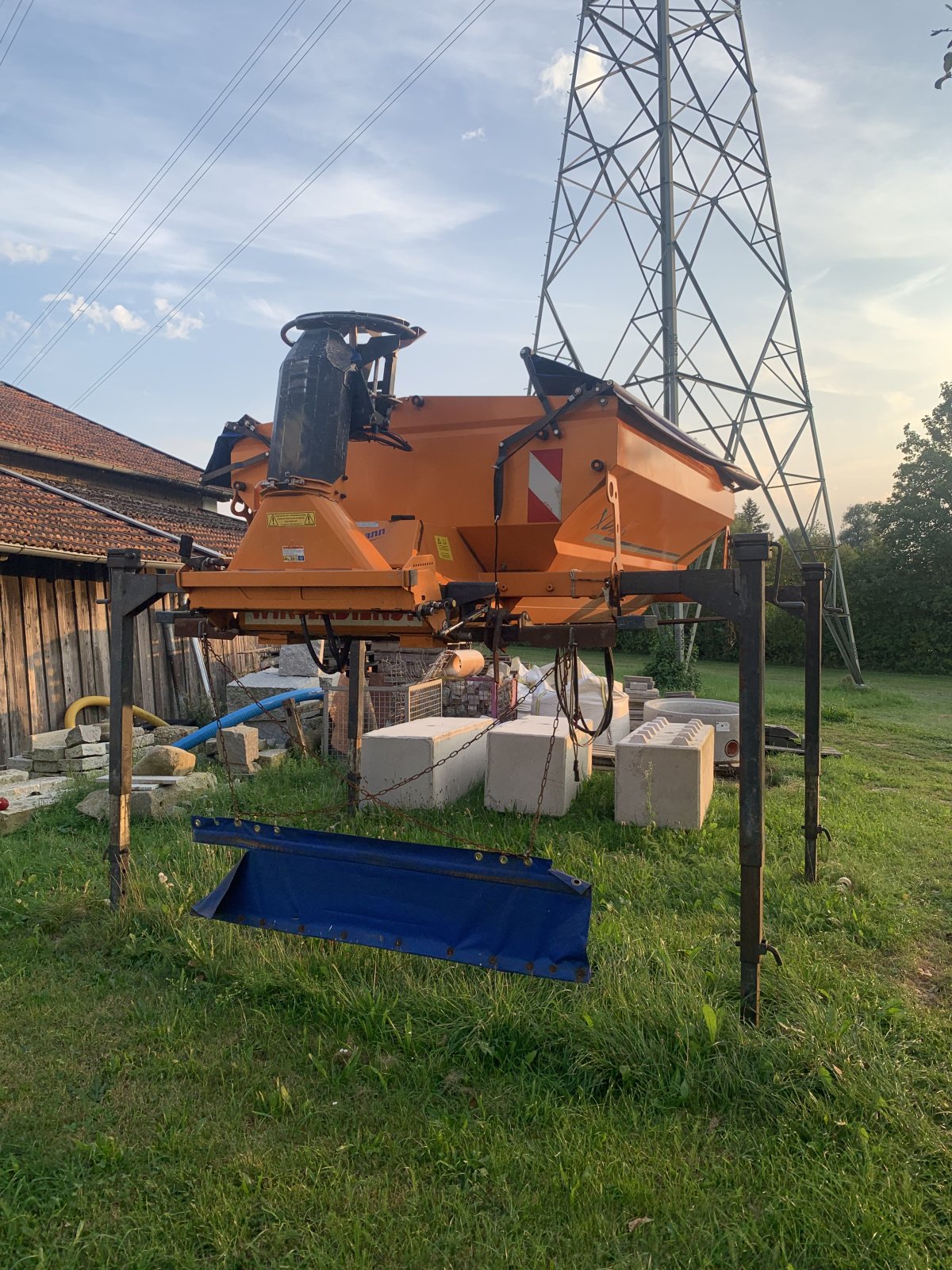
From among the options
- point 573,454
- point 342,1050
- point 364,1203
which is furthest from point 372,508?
point 364,1203

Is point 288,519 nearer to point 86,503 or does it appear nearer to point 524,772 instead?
point 524,772

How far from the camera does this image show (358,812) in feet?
23.9

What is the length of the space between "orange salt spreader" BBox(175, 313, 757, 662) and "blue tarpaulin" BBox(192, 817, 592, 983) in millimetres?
1108

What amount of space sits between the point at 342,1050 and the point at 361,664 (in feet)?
14.6

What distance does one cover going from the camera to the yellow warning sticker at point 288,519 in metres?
4.12

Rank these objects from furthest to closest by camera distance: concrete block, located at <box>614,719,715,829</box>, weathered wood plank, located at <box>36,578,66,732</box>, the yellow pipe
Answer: the yellow pipe
weathered wood plank, located at <box>36,578,66,732</box>
concrete block, located at <box>614,719,715,829</box>

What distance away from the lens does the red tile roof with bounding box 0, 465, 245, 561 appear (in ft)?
33.0

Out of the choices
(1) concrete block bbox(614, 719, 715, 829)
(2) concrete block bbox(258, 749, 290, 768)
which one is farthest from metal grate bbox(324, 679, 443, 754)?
(1) concrete block bbox(614, 719, 715, 829)

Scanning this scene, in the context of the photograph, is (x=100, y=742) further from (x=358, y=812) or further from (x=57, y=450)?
(x=57, y=450)

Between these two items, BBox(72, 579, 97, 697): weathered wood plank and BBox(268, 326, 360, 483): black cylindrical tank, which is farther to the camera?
BBox(72, 579, 97, 697): weathered wood plank

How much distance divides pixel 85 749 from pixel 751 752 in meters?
7.99

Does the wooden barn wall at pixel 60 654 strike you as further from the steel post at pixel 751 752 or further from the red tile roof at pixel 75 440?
the steel post at pixel 751 752

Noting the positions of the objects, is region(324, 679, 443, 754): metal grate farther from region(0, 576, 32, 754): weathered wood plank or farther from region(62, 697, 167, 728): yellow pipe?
region(0, 576, 32, 754): weathered wood plank

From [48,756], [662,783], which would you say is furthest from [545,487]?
[48,756]
